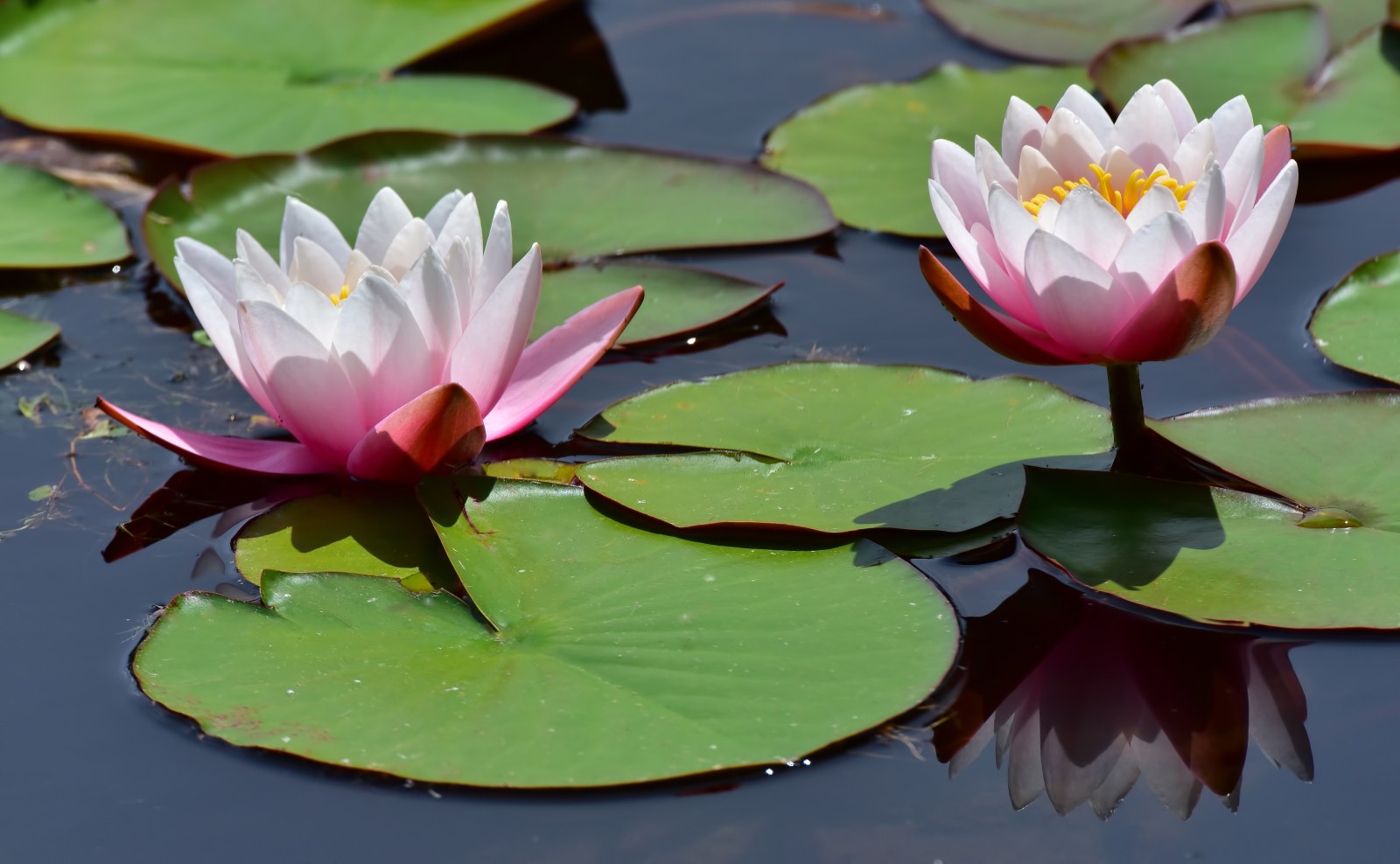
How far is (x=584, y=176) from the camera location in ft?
9.75

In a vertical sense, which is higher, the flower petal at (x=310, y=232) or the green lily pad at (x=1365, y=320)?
Answer: the flower petal at (x=310, y=232)

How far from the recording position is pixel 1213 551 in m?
1.82

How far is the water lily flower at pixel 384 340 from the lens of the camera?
1.92 metres

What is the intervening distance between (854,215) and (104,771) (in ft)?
6.30

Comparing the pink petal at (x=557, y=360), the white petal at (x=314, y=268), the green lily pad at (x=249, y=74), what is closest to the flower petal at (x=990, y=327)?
the pink petal at (x=557, y=360)

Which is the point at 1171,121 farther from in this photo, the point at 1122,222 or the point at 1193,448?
the point at 1193,448

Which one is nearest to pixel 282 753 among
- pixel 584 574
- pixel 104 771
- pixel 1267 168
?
pixel 104 771

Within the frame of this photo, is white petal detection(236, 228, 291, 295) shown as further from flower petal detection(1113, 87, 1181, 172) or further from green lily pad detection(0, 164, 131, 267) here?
flower petal detection(1113, 87, 1181, 172)

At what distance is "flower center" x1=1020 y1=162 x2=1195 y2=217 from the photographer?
188 cm

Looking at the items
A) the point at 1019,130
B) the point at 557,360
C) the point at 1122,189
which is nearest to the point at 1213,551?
the point at 1122,189

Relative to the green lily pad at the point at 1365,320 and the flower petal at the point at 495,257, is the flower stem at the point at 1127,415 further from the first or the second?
the flower petal at the point at 495,257

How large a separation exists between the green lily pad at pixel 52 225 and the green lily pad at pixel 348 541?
3.70 ft

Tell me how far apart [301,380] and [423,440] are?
201 millimetres

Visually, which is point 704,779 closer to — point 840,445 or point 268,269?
point 840,445
